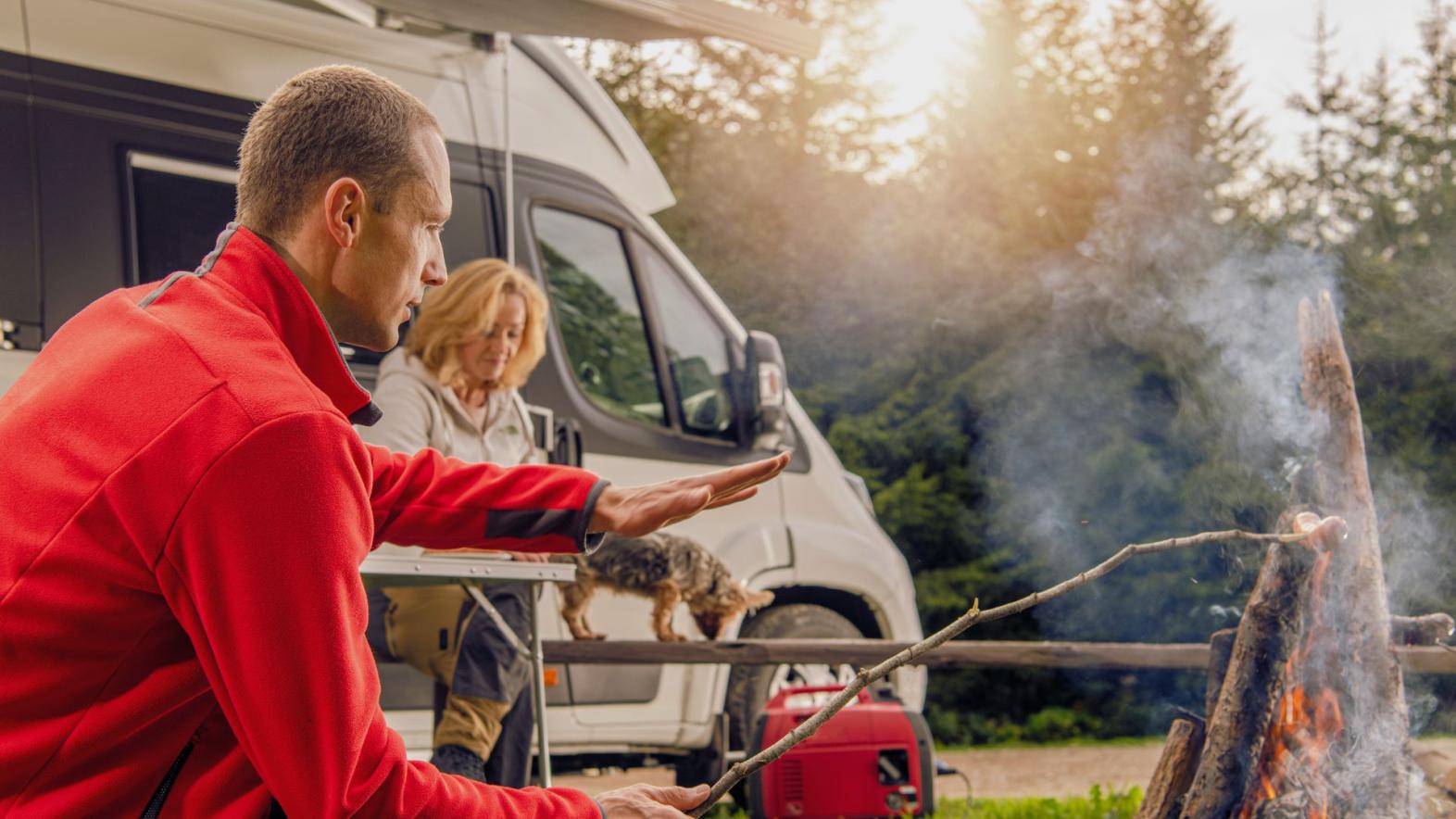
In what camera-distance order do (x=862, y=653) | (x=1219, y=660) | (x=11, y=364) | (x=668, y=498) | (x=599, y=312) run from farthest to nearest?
(x=599, y=312) → (x=862, y=653) → (x=11, y=364) → (x=1219, y=660) → (x=668, y=498)

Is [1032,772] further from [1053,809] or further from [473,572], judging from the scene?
[473,572]

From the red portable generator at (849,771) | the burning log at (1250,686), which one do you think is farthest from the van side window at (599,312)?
the burning log at (1250,686)

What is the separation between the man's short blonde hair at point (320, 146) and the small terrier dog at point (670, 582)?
3.90 meters

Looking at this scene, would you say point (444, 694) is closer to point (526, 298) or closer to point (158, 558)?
point (526, 298)

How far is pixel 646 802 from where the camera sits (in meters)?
1.42

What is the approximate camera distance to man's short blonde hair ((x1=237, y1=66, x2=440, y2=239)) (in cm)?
144

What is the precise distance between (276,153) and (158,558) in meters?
0.49

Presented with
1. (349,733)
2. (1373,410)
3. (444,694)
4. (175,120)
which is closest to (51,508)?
(349,733)

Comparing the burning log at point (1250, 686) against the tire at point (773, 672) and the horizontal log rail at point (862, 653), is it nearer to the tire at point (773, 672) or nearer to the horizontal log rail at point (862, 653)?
the horizontal log rail at point (862, 653)

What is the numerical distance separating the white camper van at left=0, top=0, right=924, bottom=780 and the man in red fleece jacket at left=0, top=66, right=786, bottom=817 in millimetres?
2868

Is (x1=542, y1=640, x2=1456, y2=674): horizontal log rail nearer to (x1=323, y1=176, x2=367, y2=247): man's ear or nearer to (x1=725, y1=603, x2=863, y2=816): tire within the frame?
(x1=725, y1=603, x2=863, y2=816): tire

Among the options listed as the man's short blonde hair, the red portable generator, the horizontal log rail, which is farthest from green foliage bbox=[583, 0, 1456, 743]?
the man's short blonde hair

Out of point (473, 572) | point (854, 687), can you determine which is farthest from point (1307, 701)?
point (473, 572)

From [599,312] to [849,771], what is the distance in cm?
208
